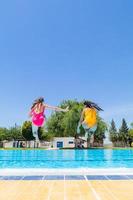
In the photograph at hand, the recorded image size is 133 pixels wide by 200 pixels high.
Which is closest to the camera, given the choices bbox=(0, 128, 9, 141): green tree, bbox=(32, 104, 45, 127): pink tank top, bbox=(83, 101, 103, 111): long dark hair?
bbox=(32, 104, 45, 127): pink tank top

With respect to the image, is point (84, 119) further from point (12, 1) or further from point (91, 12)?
point (12, 1)

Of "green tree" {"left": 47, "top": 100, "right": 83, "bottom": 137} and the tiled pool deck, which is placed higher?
"green tree" {"left": 47, "top": 100, "right": 83, "bottom": 137}

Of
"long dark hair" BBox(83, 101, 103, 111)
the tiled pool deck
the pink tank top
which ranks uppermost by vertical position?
"long dark hair" BBox(83, 101, 103, 111)

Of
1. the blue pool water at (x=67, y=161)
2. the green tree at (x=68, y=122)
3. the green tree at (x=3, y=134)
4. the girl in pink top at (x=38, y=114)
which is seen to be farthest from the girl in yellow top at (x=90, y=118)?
the green tree at (x=3, y=134)

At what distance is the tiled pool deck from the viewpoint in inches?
177

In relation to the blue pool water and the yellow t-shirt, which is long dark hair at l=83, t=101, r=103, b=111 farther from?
the blue pool water

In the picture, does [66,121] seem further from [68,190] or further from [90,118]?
[68,190]

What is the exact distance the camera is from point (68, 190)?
508 centimetres

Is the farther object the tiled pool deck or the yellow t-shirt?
the yellow t-shirt

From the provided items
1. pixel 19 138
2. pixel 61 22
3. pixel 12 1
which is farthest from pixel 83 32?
pixel 19 138

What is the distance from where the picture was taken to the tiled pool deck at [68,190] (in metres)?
4.48

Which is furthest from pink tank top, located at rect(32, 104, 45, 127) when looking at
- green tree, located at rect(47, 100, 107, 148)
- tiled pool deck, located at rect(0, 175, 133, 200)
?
tiled pool deck, located at rect(0, 175, 133, 200)

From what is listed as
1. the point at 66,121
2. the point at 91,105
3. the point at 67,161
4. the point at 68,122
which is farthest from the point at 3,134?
the point at 67,161

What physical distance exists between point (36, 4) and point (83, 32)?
5181 millimetres
